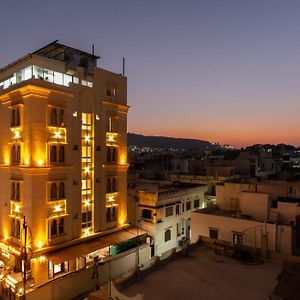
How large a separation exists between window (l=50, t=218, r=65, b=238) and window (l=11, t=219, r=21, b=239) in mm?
3137

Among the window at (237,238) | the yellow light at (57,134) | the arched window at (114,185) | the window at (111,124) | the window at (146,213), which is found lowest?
the window at (237,238)

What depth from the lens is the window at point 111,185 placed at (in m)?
36.0

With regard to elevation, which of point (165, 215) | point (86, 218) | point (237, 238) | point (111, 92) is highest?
point (111, 92)

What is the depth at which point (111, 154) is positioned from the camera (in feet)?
120

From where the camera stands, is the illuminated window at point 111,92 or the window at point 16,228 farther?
the illuminated window at point 111,92

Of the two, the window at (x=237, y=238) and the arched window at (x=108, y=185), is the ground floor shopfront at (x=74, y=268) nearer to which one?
the arched window at (x=108, y=185)

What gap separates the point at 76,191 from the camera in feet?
106

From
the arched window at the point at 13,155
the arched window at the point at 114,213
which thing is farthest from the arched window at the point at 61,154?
the arched window at the point at 114,213

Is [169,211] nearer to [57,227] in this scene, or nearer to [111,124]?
[111,124]

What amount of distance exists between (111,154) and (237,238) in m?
16.8

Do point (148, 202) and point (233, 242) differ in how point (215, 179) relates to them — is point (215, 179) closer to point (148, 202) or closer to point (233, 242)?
point (148, 202)

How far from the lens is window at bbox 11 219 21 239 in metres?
29.9

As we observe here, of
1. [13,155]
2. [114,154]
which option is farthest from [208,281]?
[13,155]

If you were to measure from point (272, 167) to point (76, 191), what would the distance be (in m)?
58.8
